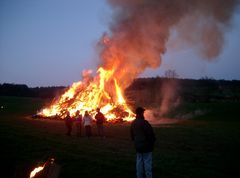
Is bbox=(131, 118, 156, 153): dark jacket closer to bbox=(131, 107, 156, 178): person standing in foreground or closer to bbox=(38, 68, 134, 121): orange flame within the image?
bbox=(131, 107, 156, 178): person standing in foreground

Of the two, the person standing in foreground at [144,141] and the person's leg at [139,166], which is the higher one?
the person standing in foreground at [144,141]

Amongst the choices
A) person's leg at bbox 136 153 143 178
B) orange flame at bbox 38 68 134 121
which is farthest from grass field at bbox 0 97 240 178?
orange flame at bbox 38 68 134 121

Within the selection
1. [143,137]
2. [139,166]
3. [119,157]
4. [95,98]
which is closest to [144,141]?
[143,137]

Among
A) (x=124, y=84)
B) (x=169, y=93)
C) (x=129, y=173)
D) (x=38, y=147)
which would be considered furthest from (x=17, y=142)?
(x=169, y=93)

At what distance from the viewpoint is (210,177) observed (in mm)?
10633

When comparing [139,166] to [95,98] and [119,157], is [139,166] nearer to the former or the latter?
[119,157]

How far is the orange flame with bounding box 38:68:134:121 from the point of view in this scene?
38.0m

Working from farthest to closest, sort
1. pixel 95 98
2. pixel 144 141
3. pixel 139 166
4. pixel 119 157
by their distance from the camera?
pixel 95 98
pixel 119 157
pixel 139 166
pixel 144 141

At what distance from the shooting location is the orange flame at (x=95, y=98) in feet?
125

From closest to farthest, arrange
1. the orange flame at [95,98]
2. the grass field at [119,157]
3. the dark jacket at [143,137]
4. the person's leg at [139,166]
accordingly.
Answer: the dark jacket at [143,137]
the person's leg at [139,166]
the grass field at [119,157]
the orange flame at [95,98]

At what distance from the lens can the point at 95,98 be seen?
3928 centimetres

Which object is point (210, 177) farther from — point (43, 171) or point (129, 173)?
point (43, 171)

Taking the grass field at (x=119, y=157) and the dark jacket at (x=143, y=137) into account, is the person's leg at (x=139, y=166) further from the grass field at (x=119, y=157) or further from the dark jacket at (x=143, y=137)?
the grass field at (x=119, y=157)

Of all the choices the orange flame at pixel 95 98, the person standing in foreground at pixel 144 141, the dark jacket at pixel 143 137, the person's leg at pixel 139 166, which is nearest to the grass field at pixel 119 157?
the person's leg at pixel 139 166
